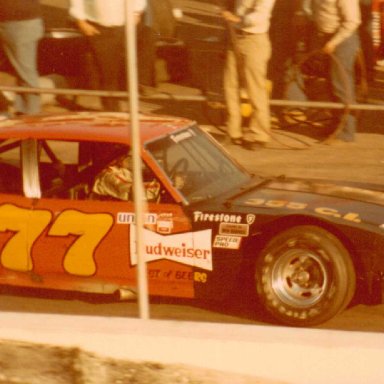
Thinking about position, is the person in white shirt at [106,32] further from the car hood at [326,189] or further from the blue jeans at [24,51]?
the car hood at [326,189]

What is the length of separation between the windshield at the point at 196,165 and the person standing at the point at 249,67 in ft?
11.2

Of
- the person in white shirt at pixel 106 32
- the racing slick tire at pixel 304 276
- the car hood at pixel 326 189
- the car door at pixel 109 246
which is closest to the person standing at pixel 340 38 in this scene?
the person in white shirt at pixel 106 32

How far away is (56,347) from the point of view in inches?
213

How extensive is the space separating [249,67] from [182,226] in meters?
4.72

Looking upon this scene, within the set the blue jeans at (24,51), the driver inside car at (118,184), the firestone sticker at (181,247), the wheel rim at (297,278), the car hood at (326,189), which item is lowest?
the wheel rim at (297,278)

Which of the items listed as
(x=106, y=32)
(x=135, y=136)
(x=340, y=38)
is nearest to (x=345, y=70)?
(x=340, y=38)

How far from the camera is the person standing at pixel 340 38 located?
12148 millimetres

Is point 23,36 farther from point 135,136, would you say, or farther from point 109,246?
point 135,136

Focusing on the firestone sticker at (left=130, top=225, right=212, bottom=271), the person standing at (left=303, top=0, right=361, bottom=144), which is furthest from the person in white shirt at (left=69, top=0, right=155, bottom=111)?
the firestone sticker at (left=130, top=225, right=212, bottom=271)

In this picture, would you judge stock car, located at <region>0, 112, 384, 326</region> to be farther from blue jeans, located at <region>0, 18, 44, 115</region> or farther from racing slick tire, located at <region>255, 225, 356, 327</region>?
blue jeans, located at <region>0, 18, 44, 115</region>

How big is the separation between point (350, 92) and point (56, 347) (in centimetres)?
763

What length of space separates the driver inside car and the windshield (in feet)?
0.52

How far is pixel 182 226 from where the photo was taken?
778 cm

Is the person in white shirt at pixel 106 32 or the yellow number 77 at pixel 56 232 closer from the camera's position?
the yellow number 77 at pixel 56 232
